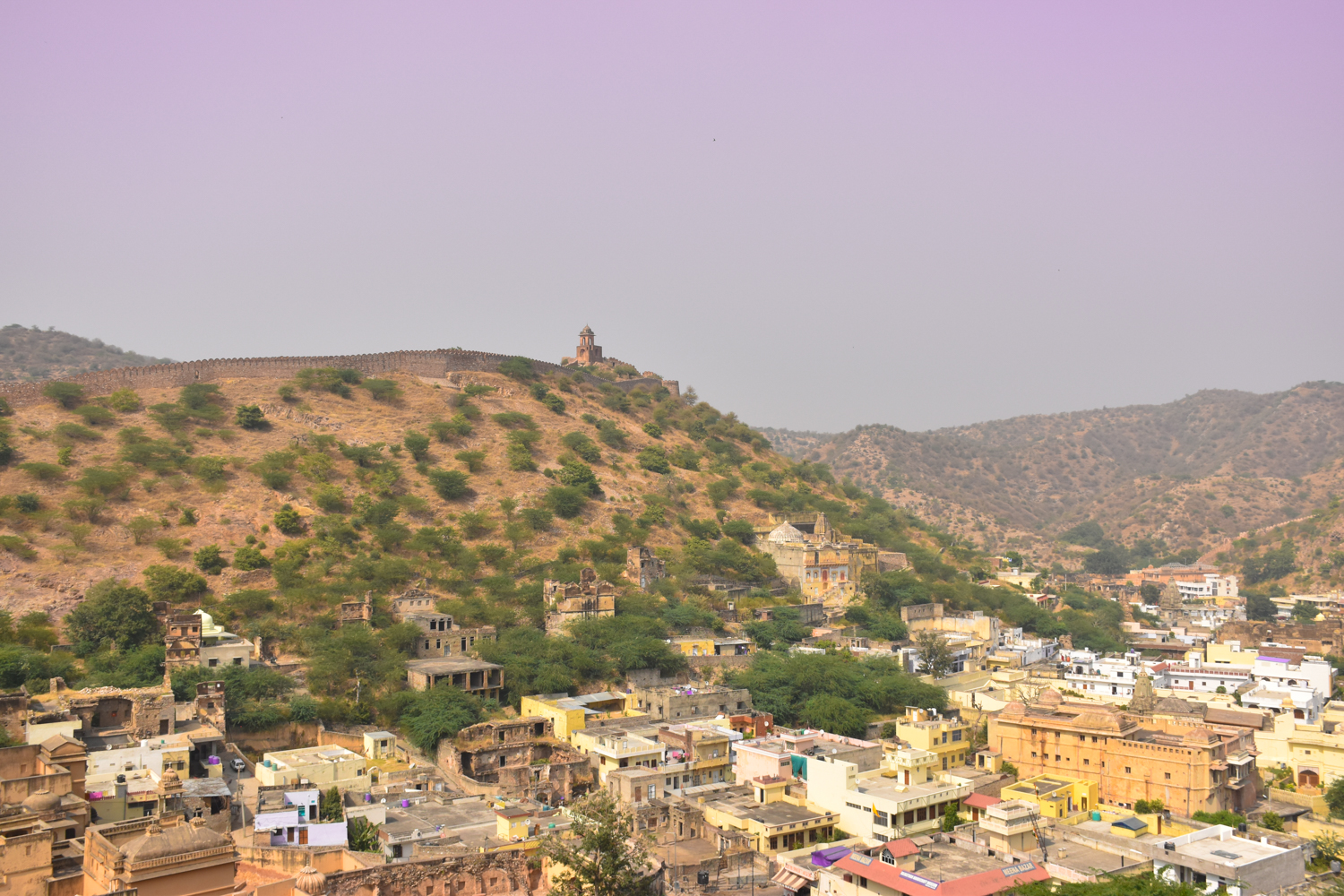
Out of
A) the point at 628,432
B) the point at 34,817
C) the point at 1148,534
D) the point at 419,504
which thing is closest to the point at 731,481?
the point at 628,432

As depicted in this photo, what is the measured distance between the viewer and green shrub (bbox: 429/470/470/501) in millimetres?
45438

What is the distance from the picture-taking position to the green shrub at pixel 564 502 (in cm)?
4572

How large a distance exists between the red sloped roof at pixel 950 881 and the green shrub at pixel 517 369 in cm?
4026

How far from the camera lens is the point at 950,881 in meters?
19.9

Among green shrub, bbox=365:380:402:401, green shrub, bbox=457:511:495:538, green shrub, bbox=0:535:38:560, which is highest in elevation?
green shrub, bbox=365:380:402:401

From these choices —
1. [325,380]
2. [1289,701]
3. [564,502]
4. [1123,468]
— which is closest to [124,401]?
[325,380]

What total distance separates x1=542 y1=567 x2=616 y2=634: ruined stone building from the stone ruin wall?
72.1 ft

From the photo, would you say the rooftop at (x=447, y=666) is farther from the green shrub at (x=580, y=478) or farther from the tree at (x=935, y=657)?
the green shrub at (x=580, y=478)

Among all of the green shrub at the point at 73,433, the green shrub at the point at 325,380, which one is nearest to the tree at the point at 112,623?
the green shrub at the point at 73,433

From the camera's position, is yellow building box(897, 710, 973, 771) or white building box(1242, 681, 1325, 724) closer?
yellow building box(897, 710, 973, 771)

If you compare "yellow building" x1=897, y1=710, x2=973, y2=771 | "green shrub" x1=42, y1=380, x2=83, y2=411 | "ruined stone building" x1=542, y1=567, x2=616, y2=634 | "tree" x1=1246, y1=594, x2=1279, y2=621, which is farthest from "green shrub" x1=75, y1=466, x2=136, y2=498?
"tree" x1=1246, y1=594, x2=1279, y2=621

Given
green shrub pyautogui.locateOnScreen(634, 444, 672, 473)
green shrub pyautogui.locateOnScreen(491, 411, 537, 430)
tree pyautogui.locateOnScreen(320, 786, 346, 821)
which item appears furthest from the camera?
green shrub pyautogui.locateOnScreen(634, 444, 672, 473)

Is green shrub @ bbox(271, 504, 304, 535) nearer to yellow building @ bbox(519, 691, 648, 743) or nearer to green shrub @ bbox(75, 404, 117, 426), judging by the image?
green shrub @ bbox(75, 404, 117, 426)

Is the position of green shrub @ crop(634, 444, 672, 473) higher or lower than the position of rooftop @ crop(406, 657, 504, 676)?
higher
